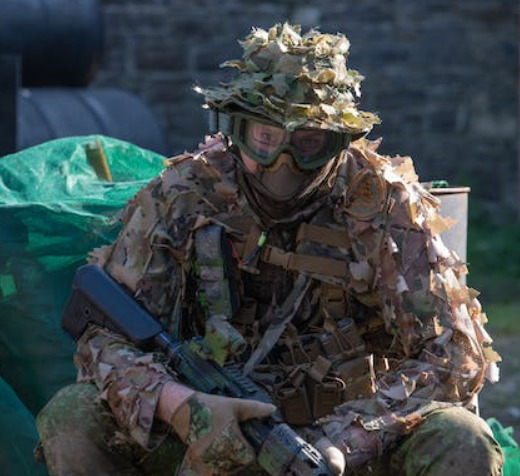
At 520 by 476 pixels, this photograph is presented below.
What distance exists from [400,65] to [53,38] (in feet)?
13.3

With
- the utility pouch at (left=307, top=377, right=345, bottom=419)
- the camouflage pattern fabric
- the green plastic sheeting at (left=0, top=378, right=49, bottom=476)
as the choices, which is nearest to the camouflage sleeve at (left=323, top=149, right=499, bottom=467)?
the camouflage pattern fabric

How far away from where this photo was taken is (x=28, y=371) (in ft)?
17.1

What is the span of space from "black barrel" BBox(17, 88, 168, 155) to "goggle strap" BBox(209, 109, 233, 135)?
4059 mm

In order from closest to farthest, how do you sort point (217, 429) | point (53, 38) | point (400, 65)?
1. point (217, 429)
2. point (53, 38)
3. point (400, 65)

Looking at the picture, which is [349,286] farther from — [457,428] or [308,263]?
[457,428]

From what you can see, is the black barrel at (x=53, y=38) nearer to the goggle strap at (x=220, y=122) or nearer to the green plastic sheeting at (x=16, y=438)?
the green plastic sheeting at (x=16, y=438)

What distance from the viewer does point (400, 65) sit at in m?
13.2

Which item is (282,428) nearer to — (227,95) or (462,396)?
(462,396)

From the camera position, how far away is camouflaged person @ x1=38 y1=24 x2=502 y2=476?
419 cm

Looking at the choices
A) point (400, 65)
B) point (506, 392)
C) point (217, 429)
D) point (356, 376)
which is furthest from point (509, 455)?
point (400, 65)

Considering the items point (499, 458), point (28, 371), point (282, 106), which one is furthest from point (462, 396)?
point (28, 371)

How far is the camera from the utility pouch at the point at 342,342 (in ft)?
14.7

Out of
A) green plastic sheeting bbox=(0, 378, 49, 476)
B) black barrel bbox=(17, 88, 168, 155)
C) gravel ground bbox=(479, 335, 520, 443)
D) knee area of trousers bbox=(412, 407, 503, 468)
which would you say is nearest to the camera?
knee area of trousers bbox=(412, 407, 503, 468)

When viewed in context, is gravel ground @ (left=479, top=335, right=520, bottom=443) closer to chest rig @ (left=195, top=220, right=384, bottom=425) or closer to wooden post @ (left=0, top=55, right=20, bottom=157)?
wooden post @ (left=0, top=55, right=20, bottom=157)
